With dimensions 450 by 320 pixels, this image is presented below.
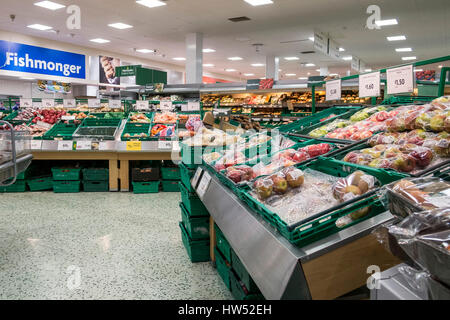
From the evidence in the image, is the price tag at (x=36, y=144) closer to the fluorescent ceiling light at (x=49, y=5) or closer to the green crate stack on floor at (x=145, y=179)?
the green crate stack on floor at (x=145, y=179)

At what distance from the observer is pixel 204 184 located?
2201mm

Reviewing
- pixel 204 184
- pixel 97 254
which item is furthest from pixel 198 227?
pixel 97 254

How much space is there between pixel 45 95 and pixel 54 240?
11.6m

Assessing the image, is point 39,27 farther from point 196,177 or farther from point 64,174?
point 196,177

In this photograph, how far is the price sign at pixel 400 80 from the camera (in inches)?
80.4

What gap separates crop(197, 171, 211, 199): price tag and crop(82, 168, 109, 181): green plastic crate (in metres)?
3.40

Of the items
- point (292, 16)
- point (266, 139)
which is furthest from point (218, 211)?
point (292, 16)

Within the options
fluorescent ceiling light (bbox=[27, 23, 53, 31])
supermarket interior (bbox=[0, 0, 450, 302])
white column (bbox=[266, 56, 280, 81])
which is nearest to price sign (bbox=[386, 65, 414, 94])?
supermarket interior (bbox=[0, 0, 450, 302])

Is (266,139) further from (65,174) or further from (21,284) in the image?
(65,174)

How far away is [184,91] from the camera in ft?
35.7

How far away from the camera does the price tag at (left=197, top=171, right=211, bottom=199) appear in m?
2.13

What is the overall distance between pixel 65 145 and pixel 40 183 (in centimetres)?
73

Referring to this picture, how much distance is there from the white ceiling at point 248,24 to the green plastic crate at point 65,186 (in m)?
4.72

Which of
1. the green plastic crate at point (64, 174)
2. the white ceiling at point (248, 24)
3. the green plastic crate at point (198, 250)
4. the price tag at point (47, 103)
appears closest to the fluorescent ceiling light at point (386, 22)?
the white ceiling at point (248, 24)
